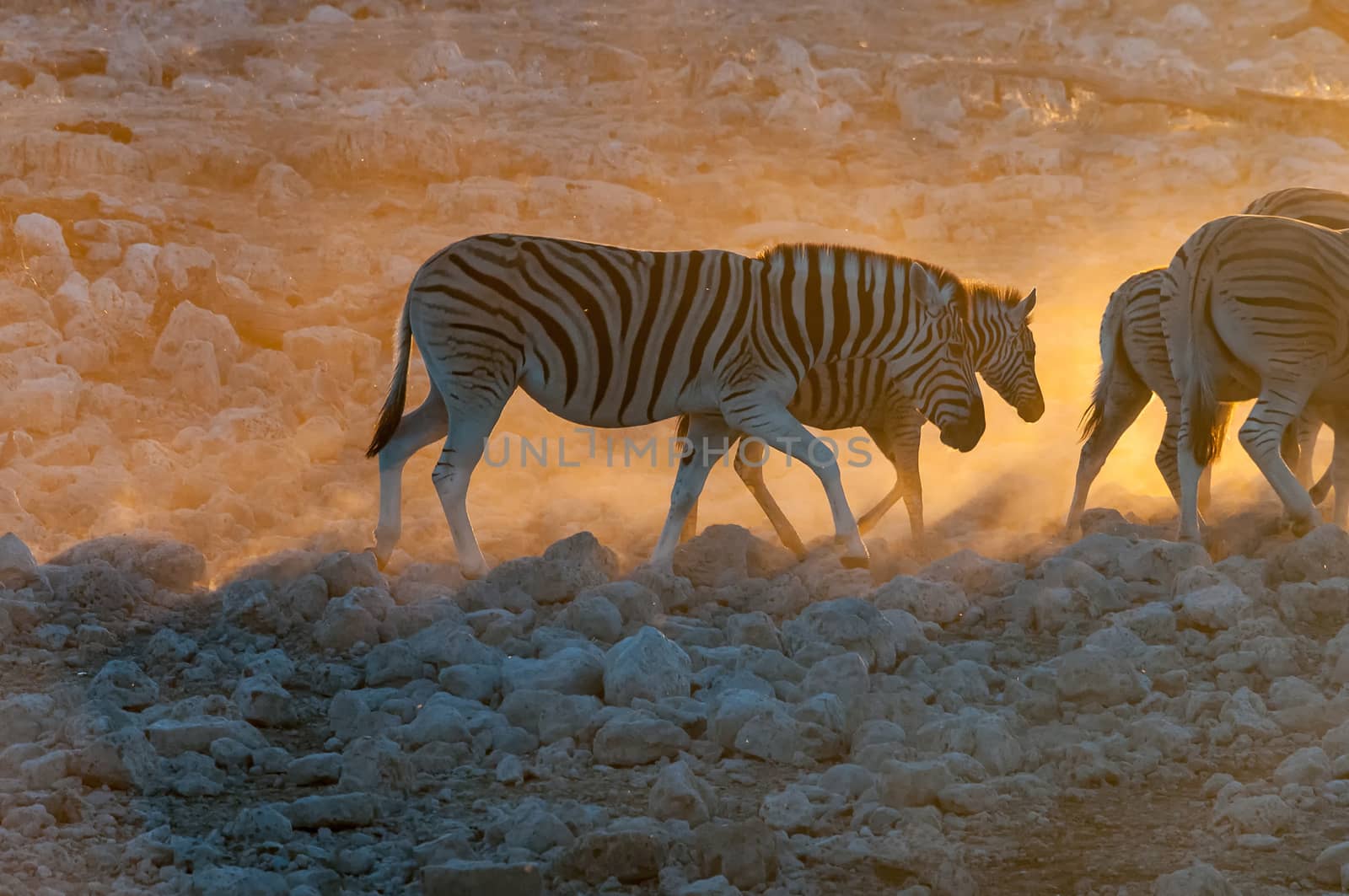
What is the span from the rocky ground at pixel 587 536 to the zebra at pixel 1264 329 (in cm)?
49

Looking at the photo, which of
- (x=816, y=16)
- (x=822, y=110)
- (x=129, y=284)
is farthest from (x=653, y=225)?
(x=816, y=16)

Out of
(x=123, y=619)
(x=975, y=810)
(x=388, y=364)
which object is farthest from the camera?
(x=388, y=364)

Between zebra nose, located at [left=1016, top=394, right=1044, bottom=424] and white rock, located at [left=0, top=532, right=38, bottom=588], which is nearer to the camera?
white rock, located at [left=0, top=532, right=38, bottom=588]

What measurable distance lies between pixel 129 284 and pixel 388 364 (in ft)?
7.12

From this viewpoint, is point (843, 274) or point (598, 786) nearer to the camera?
point (598, 786)

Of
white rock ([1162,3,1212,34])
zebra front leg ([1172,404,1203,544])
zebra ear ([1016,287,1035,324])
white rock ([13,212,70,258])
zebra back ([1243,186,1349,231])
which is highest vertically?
white rock ([1162,3,1212,34])

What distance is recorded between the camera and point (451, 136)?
54.7ft

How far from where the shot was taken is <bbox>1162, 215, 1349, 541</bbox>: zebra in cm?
866

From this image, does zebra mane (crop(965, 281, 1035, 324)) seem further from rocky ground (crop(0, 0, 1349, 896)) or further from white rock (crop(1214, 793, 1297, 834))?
white rock (crop(1214, 793, 1297, 834))

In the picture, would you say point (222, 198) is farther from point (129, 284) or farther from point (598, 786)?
point (598, 786)

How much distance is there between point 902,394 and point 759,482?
0.95 metres

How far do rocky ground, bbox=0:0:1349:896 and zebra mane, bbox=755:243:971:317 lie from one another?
1.32 meters

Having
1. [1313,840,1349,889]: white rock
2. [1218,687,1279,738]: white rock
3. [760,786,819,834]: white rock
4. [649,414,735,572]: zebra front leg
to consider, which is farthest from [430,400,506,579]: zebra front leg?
[1313,840,1349,889]: white rock

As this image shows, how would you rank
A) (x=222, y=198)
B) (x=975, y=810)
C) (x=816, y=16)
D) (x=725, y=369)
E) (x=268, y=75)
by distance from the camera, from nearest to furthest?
1. (x=975, y=810)
2. (x=725, y=369)
3. (x=222, y=198)
4. (x=268, y=75)
5. (x=816, y=16)
